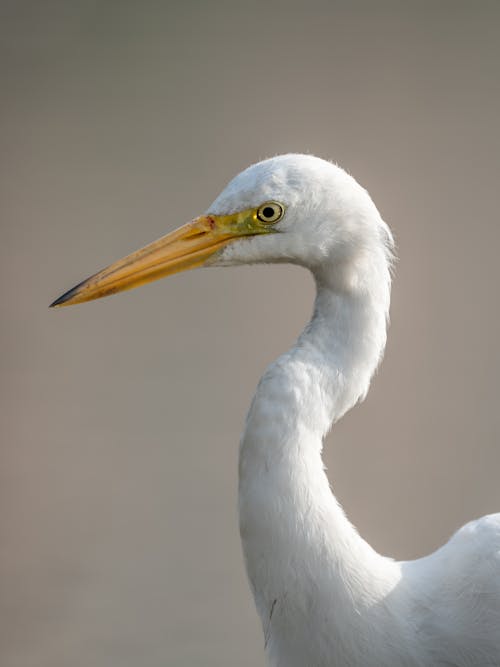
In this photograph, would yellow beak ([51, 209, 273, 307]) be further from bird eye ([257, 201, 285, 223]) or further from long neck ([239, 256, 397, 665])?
long neck ([239, 256, 397, 665])

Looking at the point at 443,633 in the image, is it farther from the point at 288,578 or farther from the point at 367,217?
the point at 367,217

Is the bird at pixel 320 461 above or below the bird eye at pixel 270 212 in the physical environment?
below

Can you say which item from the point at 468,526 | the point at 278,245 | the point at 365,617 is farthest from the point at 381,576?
the point at 278,245

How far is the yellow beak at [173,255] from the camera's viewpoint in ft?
3.38

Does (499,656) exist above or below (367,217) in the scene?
below

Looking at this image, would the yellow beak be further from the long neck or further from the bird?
the long neck

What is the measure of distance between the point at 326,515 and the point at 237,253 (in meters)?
0.31

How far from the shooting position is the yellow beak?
103 centimetres

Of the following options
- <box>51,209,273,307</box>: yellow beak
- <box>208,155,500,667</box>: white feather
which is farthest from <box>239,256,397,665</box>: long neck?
<box>51,209,273,307</box>: yellow beak

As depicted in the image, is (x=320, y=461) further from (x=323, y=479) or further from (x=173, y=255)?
(x=173, y=255)

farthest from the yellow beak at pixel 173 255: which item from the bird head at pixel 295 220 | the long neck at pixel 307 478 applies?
the long neck at pixel 307 478

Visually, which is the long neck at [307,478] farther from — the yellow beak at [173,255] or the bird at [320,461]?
the yellow beak at [173,255]

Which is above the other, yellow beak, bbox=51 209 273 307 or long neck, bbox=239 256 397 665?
yellow beak, bbox=51 209 273 307

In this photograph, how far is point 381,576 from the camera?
1042 mm
